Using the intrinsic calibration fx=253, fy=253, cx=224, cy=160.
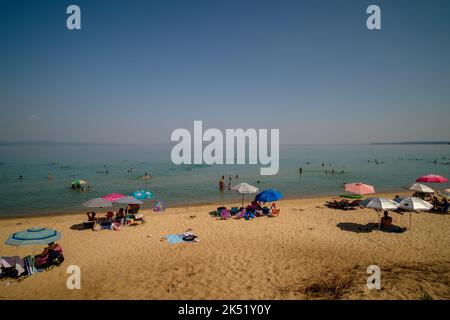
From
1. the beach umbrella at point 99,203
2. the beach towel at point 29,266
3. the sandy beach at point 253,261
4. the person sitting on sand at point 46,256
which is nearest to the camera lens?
the sandy beach at point 253,261

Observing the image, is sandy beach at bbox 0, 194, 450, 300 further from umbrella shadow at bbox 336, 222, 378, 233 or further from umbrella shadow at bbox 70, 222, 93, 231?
umbrella shadow at bbox 70, 222, 93, 231

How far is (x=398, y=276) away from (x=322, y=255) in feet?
10.4

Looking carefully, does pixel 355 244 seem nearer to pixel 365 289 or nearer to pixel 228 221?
pixel 365 289

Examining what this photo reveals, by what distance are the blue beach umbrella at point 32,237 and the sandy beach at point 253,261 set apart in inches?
53.6

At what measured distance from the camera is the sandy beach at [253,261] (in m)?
7.94

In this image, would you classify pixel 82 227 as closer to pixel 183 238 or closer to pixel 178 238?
pixel 178 238

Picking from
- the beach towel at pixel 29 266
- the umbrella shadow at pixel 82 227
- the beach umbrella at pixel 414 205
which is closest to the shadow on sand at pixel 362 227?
the beach umbrella at pixel 414 205

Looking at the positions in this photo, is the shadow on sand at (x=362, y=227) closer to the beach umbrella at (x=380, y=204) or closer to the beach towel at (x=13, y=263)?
the beach umbrella at (x=380, y=204)

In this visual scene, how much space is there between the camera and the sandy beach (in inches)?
313

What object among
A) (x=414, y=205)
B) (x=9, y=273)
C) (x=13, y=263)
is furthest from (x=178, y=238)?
(x=414, y=205)

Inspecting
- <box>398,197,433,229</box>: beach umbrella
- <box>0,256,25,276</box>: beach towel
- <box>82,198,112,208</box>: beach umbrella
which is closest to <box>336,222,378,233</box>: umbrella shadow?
<box>398,197,433,229</box>: beach umbrella

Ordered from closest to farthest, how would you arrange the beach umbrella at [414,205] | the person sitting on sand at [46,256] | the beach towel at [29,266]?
the beach towel at [29,266]
the person sitting on sand at [46,256]
the beach umbrella at [414,205]
